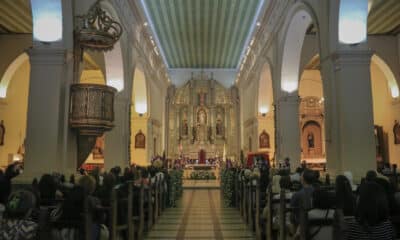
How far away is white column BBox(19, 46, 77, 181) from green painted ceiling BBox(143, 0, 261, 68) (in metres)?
7.71

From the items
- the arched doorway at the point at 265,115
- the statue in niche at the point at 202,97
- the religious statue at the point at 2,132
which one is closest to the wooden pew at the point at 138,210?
the religious statue at the point at 2,132

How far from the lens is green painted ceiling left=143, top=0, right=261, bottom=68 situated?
1398 centimetres

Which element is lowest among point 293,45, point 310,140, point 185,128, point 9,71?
point 310,140

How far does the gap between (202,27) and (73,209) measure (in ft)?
46.8

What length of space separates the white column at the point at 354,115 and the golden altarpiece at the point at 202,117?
54.6 feet

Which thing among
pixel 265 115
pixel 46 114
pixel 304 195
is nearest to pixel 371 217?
pixel 304 195

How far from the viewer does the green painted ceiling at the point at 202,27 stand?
14.0 meters

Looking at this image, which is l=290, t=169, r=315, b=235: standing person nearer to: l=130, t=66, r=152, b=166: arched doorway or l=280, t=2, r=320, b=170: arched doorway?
l=280, t=2, r=320, b=170: arched doorway

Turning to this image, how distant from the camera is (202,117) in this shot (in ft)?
79.9

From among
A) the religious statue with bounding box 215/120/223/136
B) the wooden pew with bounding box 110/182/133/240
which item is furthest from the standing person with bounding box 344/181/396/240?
the religious statue with bounding box 215/120/223/136

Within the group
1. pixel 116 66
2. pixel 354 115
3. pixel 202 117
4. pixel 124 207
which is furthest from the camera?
pixel 202 117

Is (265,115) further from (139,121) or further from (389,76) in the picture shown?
(139,121)

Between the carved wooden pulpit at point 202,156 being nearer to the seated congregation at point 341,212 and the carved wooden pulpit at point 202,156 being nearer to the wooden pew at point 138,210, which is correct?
the wooden pew at point 138,210

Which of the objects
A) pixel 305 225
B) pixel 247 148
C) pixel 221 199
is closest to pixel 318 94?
pixel 247 148
